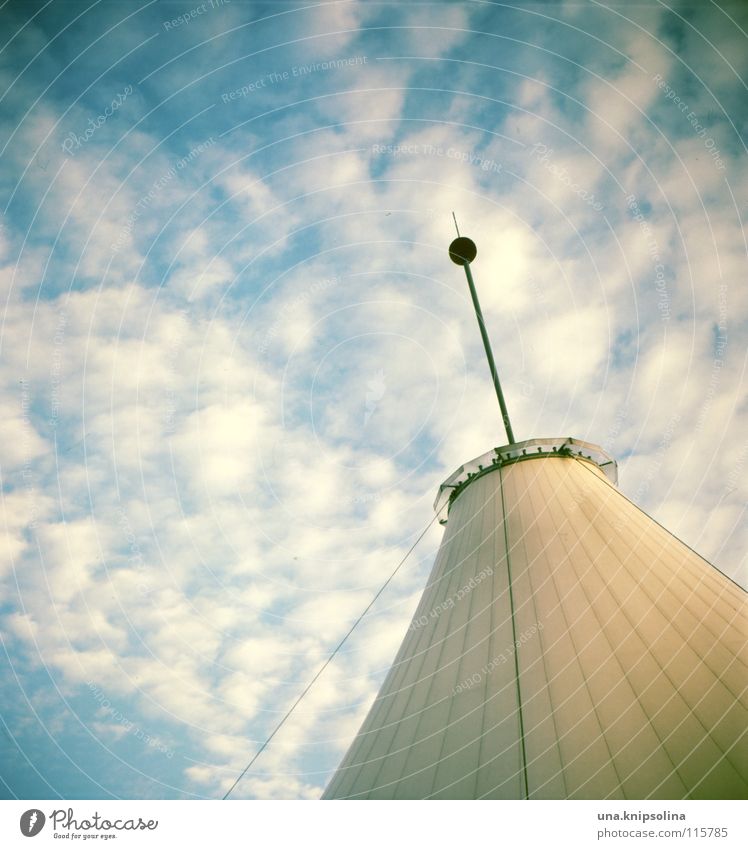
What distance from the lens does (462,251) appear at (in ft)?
48.2

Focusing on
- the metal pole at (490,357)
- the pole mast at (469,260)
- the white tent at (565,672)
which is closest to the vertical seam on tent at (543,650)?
the white tent at (565,672)

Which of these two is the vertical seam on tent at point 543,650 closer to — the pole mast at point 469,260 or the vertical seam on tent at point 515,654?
the vertical seam on tent at point 515,654

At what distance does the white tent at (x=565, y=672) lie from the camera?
172 inches

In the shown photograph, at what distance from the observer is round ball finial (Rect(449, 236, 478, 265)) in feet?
47.6

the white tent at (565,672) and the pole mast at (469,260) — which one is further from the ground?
the pole mast at (469,260)

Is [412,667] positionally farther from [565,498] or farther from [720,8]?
[720,8]

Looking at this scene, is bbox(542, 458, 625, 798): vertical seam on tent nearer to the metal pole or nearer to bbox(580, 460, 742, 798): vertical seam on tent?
bbox(580, 460, 742, 798): vertical seam on tent

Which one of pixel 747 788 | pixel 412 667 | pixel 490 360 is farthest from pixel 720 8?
pixel 412 667

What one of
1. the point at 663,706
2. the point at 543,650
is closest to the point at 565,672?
the point at 543,650

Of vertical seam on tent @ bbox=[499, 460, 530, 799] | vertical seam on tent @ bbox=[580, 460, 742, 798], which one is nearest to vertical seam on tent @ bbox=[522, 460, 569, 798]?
vertical seam on tent @ bbox=[499, 460, 530, 799]

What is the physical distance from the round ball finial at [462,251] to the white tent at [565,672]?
8.62 metres

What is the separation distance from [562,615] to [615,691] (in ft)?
3.88

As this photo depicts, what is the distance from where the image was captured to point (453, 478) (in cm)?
1130

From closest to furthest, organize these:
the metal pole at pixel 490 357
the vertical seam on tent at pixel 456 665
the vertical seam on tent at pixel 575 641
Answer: the vertical seam on tent at pixel 575 641 < the vertical seam on tent at pixel 456 665 < the metal pole at pixel 490 357
